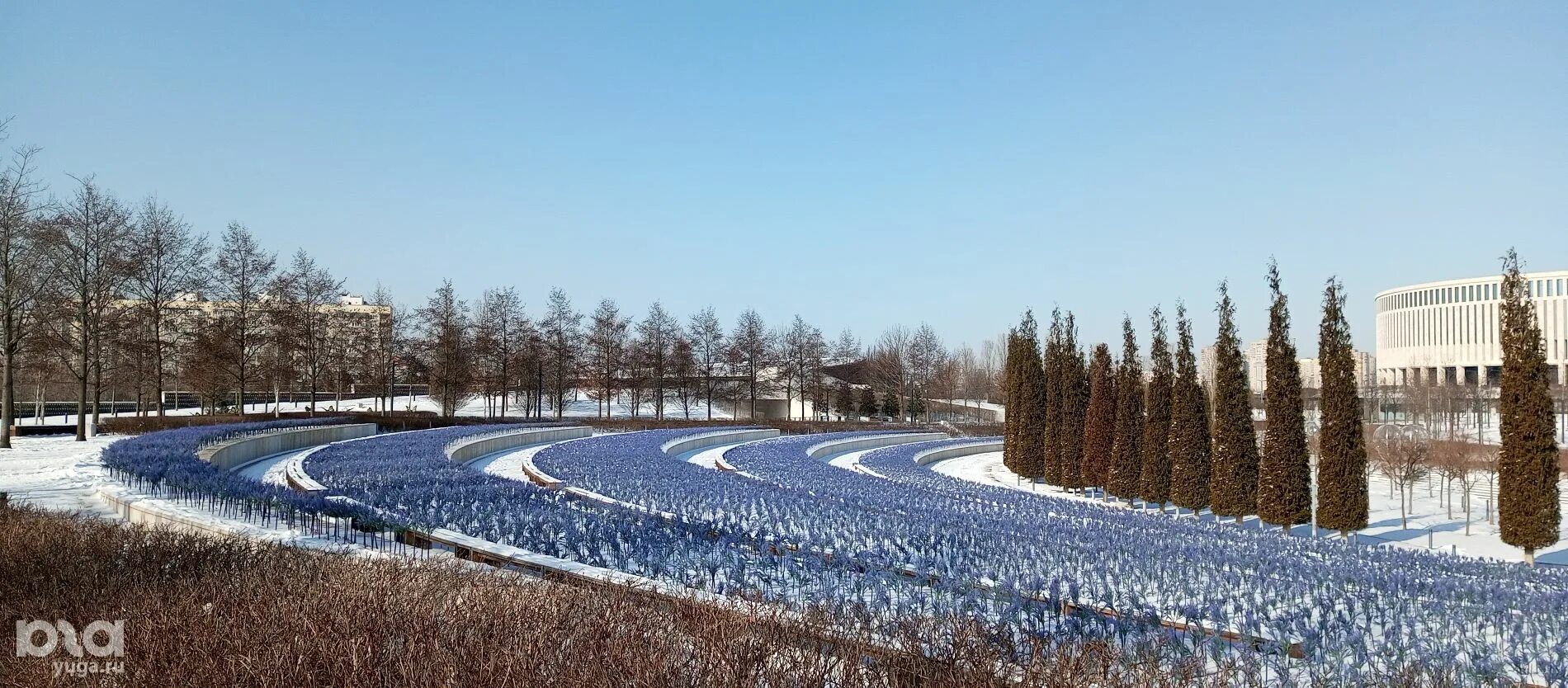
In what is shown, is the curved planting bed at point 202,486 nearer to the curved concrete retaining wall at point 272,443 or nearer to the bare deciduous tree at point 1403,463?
the curved concrete retaining wall at point 272,443

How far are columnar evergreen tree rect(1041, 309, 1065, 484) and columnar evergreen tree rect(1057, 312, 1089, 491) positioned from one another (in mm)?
170

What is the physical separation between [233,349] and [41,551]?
28037mm

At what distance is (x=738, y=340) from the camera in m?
51.8

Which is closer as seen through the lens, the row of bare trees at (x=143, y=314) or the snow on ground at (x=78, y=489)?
the snow on ground at (x=78, y=489)

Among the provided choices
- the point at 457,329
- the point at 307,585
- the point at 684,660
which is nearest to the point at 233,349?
the point at 457,329

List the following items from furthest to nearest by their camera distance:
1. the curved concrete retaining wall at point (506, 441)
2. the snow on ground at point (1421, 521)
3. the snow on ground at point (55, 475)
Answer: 1. the curved concrete retaining wall at point (506, 441)
2. the snow on ground at point (1421, 521)
3. the snow on ground at point (55, 475)

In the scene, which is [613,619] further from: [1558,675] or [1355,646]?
[1558,675]

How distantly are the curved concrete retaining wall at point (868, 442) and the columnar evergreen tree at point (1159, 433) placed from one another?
10.7 m

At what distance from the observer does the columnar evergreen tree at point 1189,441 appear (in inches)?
746

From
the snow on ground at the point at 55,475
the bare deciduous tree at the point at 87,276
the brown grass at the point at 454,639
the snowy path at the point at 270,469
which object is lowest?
the snowy path at the point at 270,469

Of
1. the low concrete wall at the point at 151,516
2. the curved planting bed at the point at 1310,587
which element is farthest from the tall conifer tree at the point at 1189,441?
the low concrete wall at the point at 151,516

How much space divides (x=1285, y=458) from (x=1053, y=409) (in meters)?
9.41

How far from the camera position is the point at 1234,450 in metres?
17.6

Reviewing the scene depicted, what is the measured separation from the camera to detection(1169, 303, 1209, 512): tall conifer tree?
18953 mm
